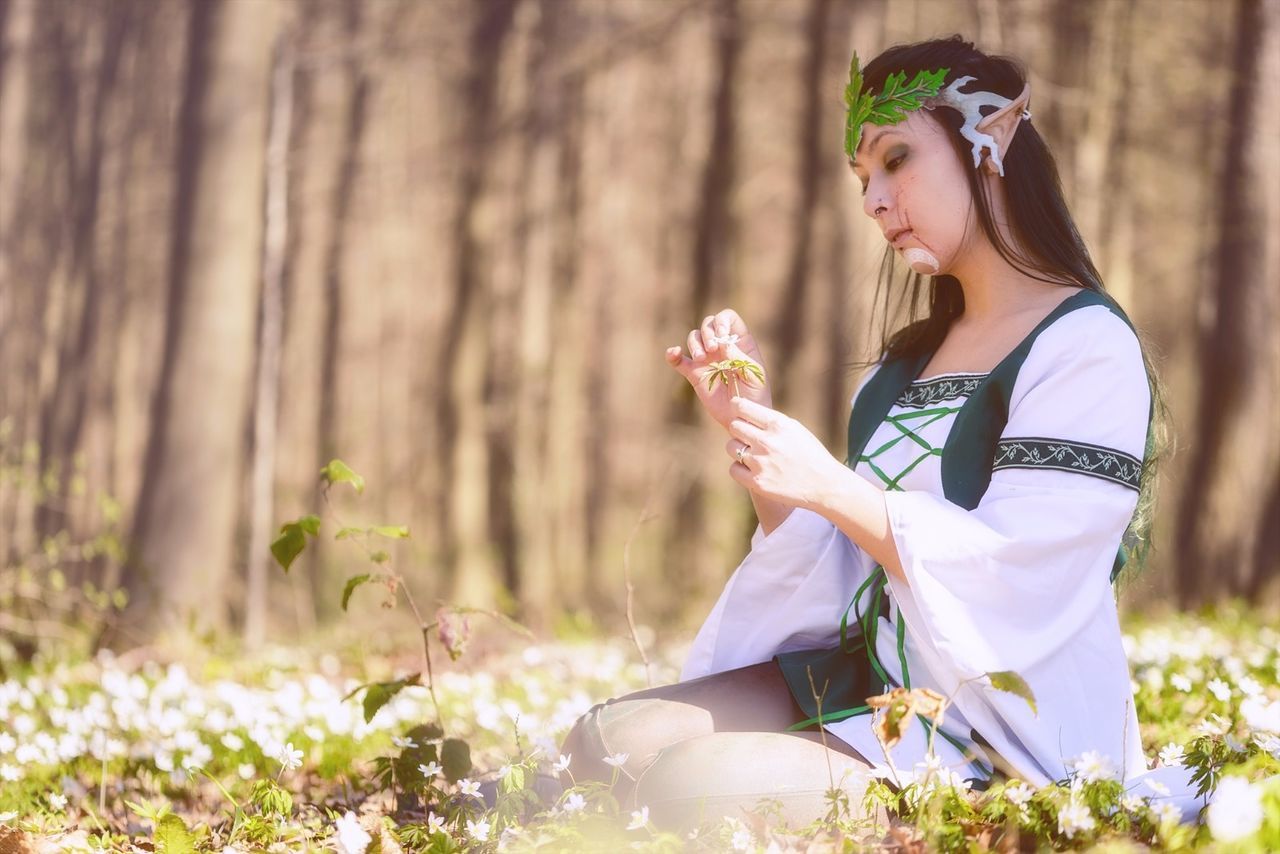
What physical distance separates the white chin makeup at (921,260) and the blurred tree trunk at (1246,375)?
19.4 feet

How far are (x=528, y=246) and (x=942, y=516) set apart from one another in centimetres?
913

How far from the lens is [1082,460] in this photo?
2314mm

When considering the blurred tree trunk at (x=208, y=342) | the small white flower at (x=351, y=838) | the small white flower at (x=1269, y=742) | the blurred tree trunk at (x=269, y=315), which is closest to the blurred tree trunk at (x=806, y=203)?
the blurred tree trunk at (x=269, y=315)

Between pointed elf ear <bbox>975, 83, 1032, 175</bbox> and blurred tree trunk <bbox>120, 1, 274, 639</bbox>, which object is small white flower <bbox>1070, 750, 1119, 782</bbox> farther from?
blurred tree trunk <bbox>120, 1, 274, 639</bbox>

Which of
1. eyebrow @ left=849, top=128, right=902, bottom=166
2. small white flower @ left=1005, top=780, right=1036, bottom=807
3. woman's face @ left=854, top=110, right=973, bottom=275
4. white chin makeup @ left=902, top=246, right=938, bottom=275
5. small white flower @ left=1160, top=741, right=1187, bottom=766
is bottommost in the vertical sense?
small white flower @ left=1160, top=741, right=1187, bottom=766

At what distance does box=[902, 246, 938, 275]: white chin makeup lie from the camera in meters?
2.61

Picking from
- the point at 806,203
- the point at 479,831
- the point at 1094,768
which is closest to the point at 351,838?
the point at 479,831

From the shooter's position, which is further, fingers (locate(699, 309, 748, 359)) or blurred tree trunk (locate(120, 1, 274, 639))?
blurred tree trunk (locate(120, 1, 274, 639))

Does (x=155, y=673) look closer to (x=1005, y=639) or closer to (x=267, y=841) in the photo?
(x=267, y=841)

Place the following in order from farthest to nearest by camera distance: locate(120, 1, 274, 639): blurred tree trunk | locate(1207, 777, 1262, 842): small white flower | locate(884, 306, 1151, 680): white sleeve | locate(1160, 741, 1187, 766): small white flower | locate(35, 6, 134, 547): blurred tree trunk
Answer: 1. locate(35, 6, 134, 547): blurred tree trunk
2. locate(120, 1, 274, 639): blurred tree trunk
3. locate(1160, 741, 1187, 766): small white flower
4. locate(884, 306, 1151, 680): white sleeve
5. locate(1207, 777, 1262, 842): small white flower

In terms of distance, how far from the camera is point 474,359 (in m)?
10.6

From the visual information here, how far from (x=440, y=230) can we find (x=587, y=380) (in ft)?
7.06

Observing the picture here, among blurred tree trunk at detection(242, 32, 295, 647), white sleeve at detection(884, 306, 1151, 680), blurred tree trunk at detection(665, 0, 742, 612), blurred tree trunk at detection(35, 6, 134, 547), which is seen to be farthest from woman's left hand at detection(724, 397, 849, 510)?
blurred tree trunk at detection(35, 6, 134, 547)

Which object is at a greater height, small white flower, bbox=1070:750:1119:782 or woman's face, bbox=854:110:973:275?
woman's face, bbox=854:110:973:275
